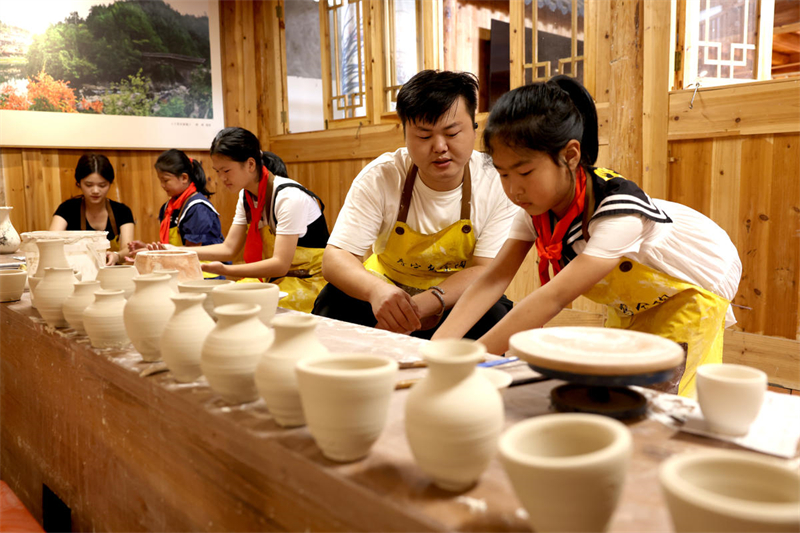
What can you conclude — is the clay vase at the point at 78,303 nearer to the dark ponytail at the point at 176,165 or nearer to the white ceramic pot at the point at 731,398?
the white ceramic pot at the point at 731,398

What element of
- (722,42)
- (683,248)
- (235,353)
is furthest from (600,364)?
(722,42)

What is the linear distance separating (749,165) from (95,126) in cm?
481

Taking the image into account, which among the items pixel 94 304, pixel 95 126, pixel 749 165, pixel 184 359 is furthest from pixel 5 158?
pixel 749 165

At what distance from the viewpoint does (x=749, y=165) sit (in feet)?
10.1

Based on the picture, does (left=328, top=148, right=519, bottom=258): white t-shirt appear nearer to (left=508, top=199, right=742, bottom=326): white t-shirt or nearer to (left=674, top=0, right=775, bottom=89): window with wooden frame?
(left=508, top=199, right=742, bottom=326): white t-shirt

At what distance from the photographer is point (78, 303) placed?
147 centimetres

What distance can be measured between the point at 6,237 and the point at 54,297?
6.79ft

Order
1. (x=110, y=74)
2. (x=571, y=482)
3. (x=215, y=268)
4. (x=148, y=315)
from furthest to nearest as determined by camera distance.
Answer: (x=110, y=74)
(x=215, y=268)
(x=148, y=315)
(x=571, y=482)

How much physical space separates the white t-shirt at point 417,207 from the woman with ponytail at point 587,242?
2.00 ft

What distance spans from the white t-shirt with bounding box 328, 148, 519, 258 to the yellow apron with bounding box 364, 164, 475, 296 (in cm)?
3

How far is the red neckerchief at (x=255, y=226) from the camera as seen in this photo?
3293 millimetres

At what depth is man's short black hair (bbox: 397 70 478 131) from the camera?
204 centimetres

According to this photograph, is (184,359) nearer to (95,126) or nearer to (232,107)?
(95,126)

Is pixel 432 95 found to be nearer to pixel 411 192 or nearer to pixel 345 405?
pixel 411 192
